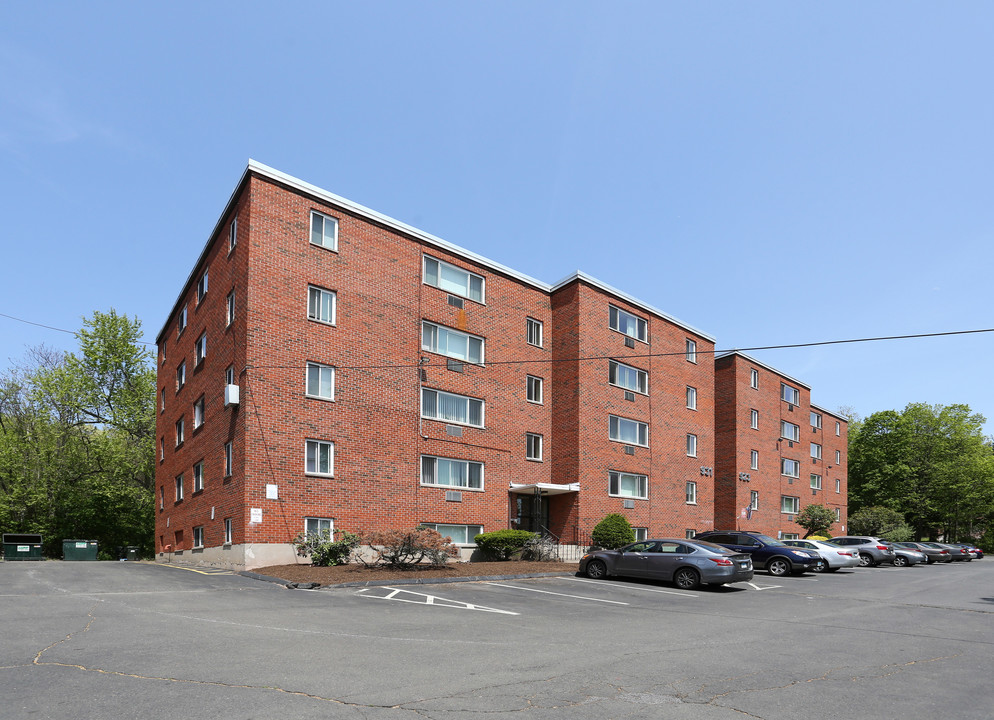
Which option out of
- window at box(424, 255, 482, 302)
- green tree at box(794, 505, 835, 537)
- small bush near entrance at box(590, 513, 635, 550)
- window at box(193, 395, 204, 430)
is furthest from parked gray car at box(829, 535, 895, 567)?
window at box(193, 395, 204, 430)

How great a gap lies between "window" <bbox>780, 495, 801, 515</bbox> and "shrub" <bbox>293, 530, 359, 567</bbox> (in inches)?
1335

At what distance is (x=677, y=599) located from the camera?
17688 mm

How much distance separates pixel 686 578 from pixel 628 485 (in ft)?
39.8

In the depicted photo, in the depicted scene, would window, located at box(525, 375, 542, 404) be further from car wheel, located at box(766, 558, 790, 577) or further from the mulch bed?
car wheel, located at box(766, 558, 790, 577)

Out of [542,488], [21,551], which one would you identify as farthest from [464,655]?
[21,551]

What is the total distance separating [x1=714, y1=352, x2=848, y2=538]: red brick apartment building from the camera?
139 feet

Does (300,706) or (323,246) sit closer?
(300,706)

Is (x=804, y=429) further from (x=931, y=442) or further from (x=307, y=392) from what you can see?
(x=307, y=392)

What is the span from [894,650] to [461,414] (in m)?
18.2

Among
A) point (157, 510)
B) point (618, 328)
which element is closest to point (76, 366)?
point (157, 510)

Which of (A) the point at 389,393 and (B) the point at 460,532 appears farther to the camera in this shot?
(B) the point at 460,532

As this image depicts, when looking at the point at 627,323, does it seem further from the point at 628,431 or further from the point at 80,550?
the point at 80,550

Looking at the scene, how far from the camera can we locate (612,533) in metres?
28.9

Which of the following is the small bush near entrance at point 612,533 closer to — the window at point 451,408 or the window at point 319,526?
the window at point 451,408
